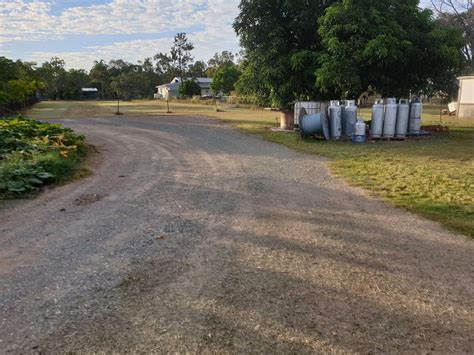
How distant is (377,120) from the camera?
15.1 metres

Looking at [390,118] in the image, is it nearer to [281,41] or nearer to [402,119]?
[402,119]

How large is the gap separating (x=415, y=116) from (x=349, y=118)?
2769 mm

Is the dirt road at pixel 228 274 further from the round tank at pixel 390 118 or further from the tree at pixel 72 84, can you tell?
the tree at pixel 72 84

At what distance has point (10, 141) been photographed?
10.0 meters

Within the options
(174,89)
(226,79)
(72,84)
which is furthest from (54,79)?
(226,79)

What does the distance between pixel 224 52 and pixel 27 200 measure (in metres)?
105

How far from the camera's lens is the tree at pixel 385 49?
14945mm

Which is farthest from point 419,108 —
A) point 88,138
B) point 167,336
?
point 167,336

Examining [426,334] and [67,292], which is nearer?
[426,334]

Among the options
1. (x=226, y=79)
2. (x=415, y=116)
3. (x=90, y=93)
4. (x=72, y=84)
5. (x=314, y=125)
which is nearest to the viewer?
(x=314, y=125)

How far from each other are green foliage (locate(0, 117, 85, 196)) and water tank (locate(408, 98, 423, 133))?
1188 centimetres

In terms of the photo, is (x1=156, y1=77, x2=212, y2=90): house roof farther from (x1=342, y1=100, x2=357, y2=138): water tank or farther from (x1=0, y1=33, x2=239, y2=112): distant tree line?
(x1=342, y1=100, x2=357, y2=138): water tank

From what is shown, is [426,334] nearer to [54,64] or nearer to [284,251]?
[284,251]

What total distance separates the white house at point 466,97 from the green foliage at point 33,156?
25867 millimetres
